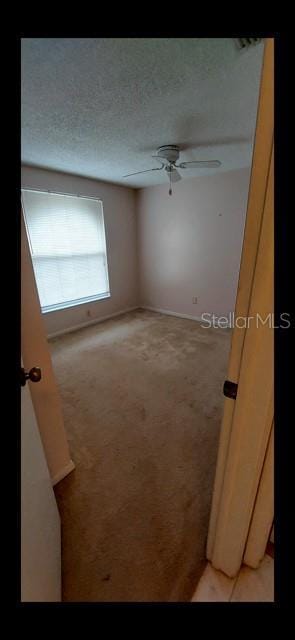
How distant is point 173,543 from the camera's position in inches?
43.9

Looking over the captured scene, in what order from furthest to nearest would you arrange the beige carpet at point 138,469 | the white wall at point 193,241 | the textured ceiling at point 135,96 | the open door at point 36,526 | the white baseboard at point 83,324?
the white baseboard at point 83,324
the white wall at point 193,241
the textured ceiling at point 135,96
the beige carpet at point 138,469
the open door at point 36,526

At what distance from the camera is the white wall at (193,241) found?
345 centimetres

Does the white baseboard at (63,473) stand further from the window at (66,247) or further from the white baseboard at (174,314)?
the white baseboard at (174,314)

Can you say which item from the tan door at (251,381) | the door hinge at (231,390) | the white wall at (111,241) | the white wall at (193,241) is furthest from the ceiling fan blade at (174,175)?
the door hinge at (231,390)

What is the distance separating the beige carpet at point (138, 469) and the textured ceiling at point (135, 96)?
2.21 metres

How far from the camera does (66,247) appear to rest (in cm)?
351

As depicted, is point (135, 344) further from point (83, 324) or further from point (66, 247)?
point (66, 247)

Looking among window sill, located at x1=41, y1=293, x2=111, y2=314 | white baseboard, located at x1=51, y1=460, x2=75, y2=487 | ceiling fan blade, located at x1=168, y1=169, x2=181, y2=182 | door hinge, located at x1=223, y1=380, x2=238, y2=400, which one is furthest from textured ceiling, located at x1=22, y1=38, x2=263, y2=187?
white baseboard, located at x1=51, y1=460, x2=75, y2=487

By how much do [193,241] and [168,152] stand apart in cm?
167

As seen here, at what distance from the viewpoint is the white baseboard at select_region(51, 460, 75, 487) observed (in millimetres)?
1420
